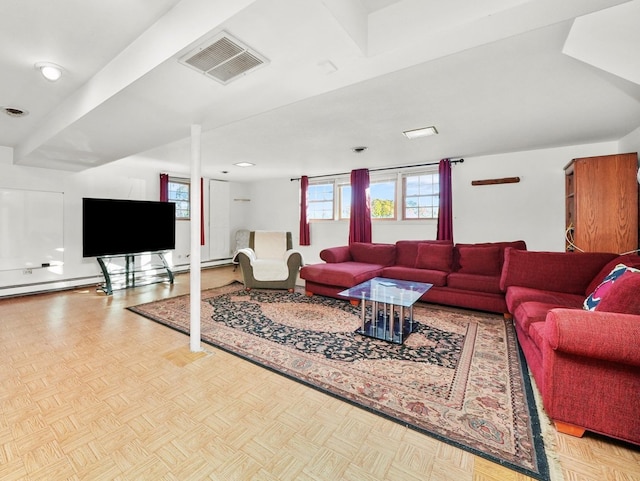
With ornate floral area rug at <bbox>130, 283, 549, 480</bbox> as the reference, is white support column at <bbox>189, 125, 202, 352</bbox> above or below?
above

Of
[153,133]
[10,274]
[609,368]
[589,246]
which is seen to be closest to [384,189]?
[589,246]

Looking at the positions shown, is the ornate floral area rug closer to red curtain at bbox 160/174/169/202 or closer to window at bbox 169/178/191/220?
red curtain at bbox 160/174/169/202

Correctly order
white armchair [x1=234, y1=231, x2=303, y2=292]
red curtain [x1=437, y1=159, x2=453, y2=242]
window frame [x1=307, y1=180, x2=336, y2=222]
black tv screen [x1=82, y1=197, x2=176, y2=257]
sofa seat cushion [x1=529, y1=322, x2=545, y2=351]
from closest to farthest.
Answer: sofa seat cushion [x1=529, y1=322, x2=545, y2=351]
black tv screen [x1=82, y1=197, x2=176, y2=257]
white armchair [x1=234, y1=231, x2=303, y2=292]
red curtain [x1=437, y1=159, x2=453, y2=242]
window frame [x1=307, y1=180, x2=336, y2=222]

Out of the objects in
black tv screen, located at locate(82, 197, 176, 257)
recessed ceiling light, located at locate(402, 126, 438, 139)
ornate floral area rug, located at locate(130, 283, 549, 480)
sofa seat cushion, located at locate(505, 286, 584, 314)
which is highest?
recessed ceiling light, located at locate(402, 126, 438, 139)

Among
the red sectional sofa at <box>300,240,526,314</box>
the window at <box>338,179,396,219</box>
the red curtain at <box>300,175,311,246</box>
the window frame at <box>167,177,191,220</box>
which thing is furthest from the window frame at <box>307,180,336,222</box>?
the window frame at <box>167,177,191,220</box>

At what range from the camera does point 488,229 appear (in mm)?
4980

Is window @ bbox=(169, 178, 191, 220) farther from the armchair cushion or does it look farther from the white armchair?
the white armchair

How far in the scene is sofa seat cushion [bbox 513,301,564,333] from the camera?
2.18m

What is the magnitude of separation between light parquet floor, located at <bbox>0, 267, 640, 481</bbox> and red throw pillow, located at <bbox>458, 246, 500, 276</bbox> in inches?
105

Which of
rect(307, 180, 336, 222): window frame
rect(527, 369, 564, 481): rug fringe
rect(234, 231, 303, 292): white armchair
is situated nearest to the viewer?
rect(527, 369, 564, 481): rug fringe

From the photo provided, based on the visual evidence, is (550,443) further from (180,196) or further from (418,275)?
(180,196)

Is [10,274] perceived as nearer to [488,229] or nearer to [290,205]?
[290,205]

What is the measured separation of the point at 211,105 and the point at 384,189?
4402 mm

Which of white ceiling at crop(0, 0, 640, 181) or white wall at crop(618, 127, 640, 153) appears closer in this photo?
white ceiling at crop(0, 0, 640, 181)
